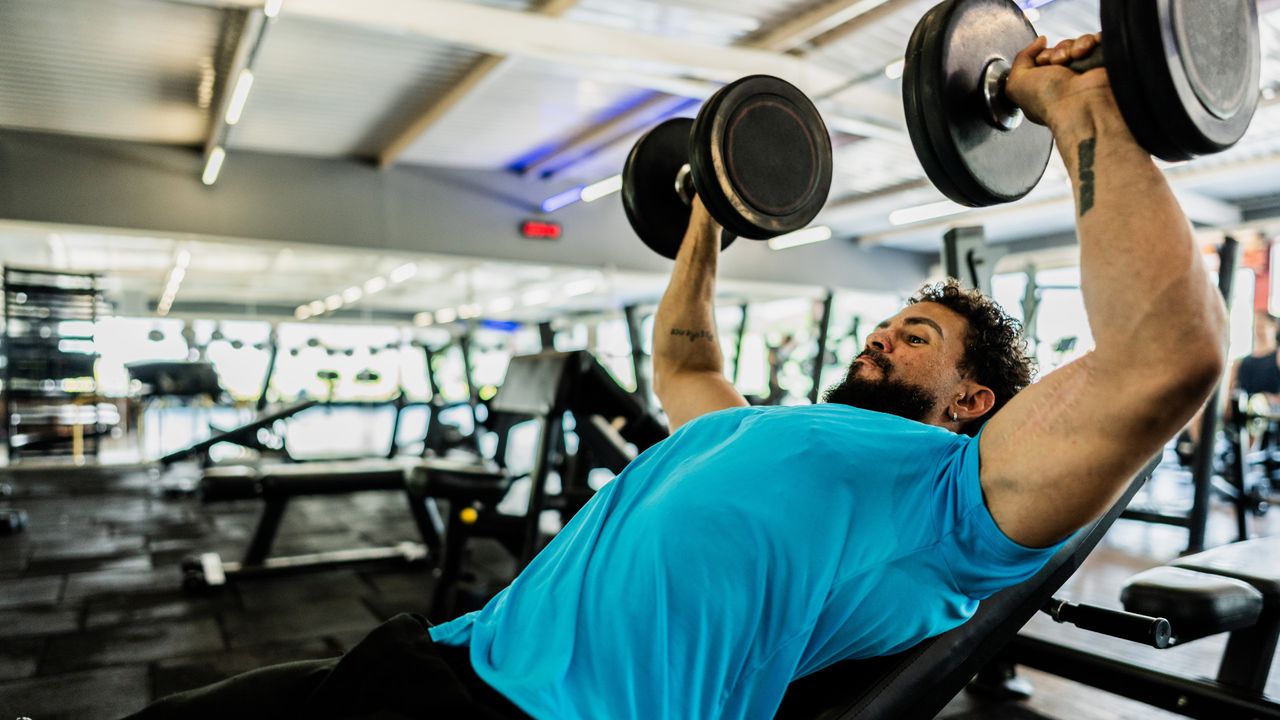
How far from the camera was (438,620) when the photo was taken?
232cm

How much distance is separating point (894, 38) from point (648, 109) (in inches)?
70.9

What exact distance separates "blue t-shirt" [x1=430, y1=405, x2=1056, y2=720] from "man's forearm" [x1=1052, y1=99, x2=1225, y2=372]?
187 millimetres

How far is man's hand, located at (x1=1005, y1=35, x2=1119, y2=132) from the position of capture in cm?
77

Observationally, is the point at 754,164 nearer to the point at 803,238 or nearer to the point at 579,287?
the point at 803,238

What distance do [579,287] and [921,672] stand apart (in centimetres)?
1111

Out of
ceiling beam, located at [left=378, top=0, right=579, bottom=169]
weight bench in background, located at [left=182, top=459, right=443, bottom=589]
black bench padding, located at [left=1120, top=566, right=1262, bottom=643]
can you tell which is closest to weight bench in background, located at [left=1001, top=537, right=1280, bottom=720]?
black bench padding, located at [left=1120, top=566, right=1262, bottom=643]

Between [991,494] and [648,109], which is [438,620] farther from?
[648,109]

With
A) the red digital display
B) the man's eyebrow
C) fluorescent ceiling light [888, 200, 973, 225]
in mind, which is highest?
fluorescent ceiling light [888, 200, 973, 225]

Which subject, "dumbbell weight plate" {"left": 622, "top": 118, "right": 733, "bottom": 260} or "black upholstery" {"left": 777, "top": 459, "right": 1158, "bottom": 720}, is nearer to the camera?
"black upholstery" {"left": 777, "top": 459, "right": 1158, "bottom": 720}

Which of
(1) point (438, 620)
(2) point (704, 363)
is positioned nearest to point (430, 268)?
(1) point (438, 620)

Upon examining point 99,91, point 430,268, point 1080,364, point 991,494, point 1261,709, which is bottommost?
point 1261,709

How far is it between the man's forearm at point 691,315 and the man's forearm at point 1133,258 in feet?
2.34

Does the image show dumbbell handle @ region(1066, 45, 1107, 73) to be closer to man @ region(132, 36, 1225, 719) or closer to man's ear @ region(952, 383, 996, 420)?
man @ region(132, 36, 1225, 719)

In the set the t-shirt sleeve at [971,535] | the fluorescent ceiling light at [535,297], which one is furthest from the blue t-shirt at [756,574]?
the fluorescent ceiling light at [535,297]
